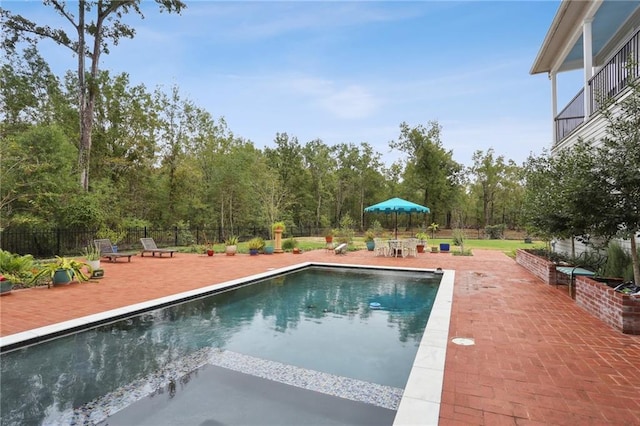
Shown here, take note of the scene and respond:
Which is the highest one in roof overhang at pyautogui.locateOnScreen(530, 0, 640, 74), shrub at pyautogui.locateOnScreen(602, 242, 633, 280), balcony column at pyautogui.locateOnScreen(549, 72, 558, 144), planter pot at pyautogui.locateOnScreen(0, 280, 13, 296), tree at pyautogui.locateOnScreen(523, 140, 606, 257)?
roof overhang at pyautogui.locateOnScreen(530, 0, 640, 74)

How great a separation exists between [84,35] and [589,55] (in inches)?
770

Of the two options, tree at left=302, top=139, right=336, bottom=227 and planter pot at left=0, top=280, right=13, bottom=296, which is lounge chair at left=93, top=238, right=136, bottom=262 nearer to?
planter pot at left=0, top=280, right=13, bottom=296

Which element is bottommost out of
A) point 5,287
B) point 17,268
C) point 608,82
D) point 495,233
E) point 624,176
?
point 5,287

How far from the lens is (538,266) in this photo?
879cm

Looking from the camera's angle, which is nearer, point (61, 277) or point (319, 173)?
point (61, 277)

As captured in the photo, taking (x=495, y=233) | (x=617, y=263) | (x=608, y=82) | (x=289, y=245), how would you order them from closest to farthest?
(x=617, y=263), (x=608, y=82), (x=289, y=245), (x=495, y=233)

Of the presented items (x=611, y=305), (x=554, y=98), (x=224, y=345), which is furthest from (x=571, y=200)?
(x=554, y=98)

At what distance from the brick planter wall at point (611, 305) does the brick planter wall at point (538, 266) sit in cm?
213

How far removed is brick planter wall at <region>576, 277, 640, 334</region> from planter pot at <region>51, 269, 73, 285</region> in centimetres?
1054

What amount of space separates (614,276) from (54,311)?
10057mm

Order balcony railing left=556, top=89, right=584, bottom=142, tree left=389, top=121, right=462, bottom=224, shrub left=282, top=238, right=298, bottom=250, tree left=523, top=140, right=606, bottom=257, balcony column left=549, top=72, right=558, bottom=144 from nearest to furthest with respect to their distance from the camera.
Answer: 1. tree left=523, top=140, right=606, bottom=257
2. balcony railing left=556, top=89, right=584, bottom=142
3. balcony column left=549, top=72, right=558, bottom=144
4. shrub left=282, top=238, right=298, bottom=250
5. tree left=389, top=121, right=462, bottom=224

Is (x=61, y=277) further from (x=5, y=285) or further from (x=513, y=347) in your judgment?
(x=513, y=347)

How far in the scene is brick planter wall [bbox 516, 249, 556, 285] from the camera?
7730 millimetres

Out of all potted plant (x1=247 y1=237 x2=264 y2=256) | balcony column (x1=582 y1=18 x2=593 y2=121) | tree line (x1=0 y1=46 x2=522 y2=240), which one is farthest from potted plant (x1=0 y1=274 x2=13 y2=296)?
balcony column (x1=582 y1=18 x2=593 y2=121)
